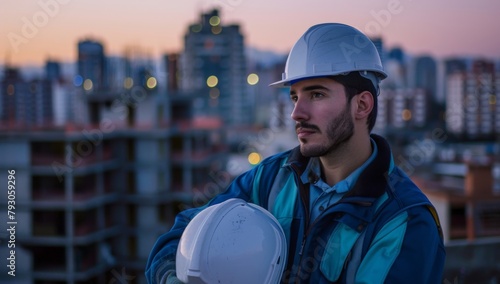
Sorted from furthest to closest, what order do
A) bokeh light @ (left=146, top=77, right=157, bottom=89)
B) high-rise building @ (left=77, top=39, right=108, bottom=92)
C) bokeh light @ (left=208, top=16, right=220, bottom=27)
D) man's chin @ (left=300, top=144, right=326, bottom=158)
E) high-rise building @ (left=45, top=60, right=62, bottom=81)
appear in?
bokeh light @ (left=208, top=16, right=220, bottom=27) < high-rise building @ (left=45, top=60, right=62, bottom=81) < high-rise building @ (left=77, top=39, right=108, bottom=92) < bokeh light @ (left=146, top=77, right=157, bottom=89) < man's chin @ (left=300, top=144, right=326, bottom=158)

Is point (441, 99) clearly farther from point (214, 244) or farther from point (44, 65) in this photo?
point (214, 244)

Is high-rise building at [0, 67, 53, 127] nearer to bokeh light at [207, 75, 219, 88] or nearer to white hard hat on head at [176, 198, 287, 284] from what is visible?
bokeh light at [207, 75, 219, 88]

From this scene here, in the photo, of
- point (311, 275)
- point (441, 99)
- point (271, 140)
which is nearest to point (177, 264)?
point (311, 275)

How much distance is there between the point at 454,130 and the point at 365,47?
58.4 meters

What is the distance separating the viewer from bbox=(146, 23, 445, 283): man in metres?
1.48

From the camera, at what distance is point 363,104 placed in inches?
67.3

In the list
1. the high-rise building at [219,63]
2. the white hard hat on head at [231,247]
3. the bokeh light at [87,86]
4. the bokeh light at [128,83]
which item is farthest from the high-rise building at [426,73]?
the white hard hat on head at [231,247]

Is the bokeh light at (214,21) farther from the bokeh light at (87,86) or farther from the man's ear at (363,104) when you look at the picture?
the man's ear at (363,104)

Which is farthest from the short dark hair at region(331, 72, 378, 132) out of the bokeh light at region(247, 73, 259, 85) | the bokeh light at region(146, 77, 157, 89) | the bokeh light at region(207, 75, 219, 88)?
the bokeh light at region(207, 75, 219, 88)

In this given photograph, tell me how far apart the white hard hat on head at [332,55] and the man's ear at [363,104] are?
0.19 ft

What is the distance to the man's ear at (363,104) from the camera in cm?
169

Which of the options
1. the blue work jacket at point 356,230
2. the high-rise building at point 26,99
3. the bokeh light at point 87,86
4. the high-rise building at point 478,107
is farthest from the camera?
the high-rise building at point 478,107

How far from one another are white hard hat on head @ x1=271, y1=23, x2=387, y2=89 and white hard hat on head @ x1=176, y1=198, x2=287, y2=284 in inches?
17.4

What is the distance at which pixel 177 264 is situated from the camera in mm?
1629
